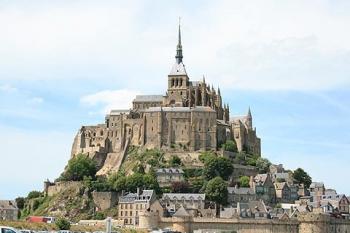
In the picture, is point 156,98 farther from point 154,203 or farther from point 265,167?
point 154,203

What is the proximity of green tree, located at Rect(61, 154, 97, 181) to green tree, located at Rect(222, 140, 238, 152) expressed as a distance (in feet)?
61.9

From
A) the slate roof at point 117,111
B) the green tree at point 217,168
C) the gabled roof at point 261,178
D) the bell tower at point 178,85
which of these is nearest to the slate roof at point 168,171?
the green tree at point 217,168

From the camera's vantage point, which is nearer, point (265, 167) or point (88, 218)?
point (88, 218)

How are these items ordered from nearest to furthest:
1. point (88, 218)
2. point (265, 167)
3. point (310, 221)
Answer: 1. point (310, 221)
2. point (88, 218)
3. point (265, 167)

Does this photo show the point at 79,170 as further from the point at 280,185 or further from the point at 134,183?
the point at 280,185

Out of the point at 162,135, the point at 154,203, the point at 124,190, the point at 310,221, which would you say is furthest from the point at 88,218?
the point at 310,221

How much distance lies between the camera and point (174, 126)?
109 m

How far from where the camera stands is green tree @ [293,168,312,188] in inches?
4286

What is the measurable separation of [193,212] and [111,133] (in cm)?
3105

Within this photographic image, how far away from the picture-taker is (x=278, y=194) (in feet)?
328

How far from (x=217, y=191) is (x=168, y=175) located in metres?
9.39

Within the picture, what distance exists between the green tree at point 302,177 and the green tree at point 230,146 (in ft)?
31.7

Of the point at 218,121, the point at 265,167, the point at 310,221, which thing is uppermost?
the point at 218,121

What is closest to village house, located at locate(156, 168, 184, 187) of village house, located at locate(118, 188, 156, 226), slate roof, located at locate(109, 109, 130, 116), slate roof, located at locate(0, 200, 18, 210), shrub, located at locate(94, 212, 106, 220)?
village house, located at locate(118, 188, 156, 226)
